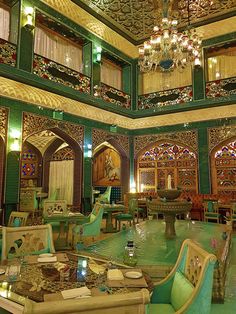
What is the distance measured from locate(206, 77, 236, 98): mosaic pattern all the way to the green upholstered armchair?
7.71m

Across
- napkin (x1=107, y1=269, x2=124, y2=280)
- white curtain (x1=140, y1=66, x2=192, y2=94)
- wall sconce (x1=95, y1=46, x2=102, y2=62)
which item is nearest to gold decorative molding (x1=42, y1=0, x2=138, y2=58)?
wall sconce (x1=95, y1=46, x2=102, y2=62)

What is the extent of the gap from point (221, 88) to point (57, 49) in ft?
18.3

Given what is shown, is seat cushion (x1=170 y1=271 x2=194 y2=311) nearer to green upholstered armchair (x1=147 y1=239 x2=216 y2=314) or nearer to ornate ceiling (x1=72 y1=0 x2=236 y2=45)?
green upholstered armchair (x1=147 y1=239 x2=216 y2=314)

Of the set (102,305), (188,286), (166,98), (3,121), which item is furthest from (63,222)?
(166,98)

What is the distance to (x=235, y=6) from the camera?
8.04 m

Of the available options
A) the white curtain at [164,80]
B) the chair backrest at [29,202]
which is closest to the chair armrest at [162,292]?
the chair backrest at [29,202]

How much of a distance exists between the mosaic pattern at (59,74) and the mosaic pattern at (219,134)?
4.53 m

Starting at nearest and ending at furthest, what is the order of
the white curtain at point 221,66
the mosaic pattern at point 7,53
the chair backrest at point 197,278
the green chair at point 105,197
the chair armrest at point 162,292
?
the chair backrest at point 197,278
the chair armrest at point 162,292
the mosaic pattern at point 7,53
the white curtain at point 221,66
the green chair at point 105,197

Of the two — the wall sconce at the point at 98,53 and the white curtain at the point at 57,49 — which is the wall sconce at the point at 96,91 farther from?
the wall sconce at the point at 98,53

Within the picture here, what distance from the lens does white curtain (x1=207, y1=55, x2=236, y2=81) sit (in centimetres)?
932

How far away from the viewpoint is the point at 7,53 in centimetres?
634

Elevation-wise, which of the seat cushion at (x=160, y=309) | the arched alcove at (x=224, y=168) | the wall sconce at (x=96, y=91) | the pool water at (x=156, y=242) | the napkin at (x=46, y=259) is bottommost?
the pool water at (x=156, y=242)

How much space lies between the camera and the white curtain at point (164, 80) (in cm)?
1005

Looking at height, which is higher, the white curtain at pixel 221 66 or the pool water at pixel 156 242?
the white curtain at pixel 221 66
